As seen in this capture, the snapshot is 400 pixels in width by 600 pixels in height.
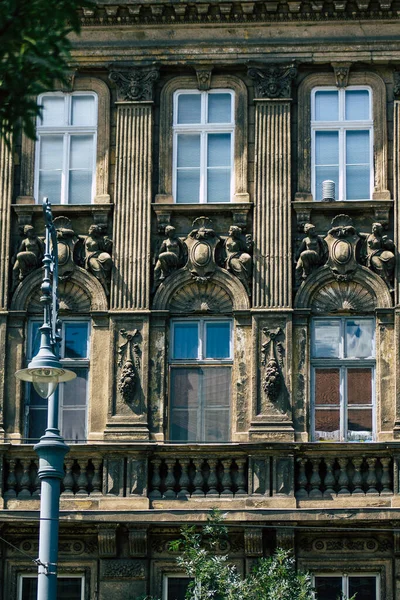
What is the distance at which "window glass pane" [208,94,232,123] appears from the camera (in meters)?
32.2

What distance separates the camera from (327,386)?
3106cm

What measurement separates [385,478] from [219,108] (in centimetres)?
697

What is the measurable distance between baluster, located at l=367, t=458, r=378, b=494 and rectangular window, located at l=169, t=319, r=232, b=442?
2.40 metres

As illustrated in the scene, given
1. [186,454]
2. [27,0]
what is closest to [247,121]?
[186,454]

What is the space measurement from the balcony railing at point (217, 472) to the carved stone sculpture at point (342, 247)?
3.02 meters

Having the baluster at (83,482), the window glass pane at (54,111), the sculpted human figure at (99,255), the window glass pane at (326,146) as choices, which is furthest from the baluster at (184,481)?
the window glass pane at (54,111)

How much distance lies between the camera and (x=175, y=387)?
103 feet

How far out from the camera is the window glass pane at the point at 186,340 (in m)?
31.3

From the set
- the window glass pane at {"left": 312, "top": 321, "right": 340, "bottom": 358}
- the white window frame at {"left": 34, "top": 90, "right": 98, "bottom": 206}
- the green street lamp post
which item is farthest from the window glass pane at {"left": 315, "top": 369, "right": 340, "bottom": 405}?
the green street lamp post

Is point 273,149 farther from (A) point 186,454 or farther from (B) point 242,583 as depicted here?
(B) point 242,583

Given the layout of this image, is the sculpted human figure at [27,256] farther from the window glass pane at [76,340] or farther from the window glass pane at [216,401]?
the window glass pane at [216,401]

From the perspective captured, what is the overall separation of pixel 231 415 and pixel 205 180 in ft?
13.4

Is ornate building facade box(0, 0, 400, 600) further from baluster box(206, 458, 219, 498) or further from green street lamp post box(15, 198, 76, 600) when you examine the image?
green street lamp post box(15, 198, 76, 600)

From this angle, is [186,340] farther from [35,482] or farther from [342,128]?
[342,128]
